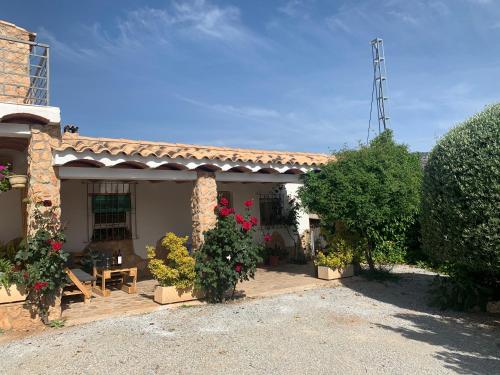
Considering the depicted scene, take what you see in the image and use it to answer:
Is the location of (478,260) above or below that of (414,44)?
below

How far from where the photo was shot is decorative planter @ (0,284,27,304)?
586 centimetres

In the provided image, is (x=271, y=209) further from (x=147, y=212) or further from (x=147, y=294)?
(x=147, y=294)

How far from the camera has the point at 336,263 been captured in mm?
9492

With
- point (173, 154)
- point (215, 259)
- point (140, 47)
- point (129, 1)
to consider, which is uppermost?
point (129, 1)

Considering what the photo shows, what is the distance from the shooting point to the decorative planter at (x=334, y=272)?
30.9 feet

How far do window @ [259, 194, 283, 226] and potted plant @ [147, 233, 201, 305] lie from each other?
590cm

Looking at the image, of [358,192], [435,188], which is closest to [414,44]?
[358,192]

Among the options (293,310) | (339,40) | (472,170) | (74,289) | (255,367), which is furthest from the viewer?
(339,40)

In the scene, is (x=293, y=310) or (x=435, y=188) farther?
(x=293, y=310)

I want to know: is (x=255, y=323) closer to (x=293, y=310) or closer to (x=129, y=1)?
(x=293, y=310)

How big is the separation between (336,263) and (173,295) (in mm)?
4151

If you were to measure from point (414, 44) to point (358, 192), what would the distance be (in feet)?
22.1

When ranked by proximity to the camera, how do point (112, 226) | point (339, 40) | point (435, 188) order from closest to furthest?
1. point (435, 188)
2. point (112, 226)
3. point (339, 40)

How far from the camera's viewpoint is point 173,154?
24.3 feet
